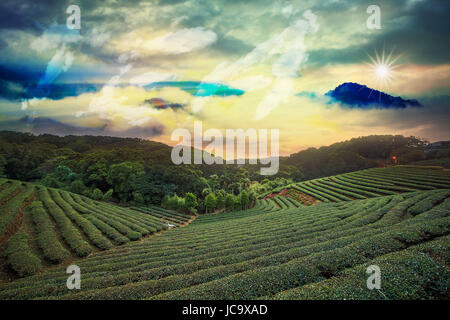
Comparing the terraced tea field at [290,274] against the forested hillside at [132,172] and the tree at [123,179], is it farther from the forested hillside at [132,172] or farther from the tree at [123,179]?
the tree at [123,179]

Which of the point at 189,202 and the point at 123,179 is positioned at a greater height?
the point at 123,179

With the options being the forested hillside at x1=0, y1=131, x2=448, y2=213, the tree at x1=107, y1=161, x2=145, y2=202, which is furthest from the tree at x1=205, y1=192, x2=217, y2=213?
the tree at x1=107, y1=161, x2=145, y2=202

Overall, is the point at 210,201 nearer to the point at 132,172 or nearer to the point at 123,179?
the point at 132,172

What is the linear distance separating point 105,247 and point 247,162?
304ft

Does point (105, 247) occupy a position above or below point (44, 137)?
below

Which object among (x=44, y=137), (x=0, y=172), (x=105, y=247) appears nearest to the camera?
(x=105, y=247)

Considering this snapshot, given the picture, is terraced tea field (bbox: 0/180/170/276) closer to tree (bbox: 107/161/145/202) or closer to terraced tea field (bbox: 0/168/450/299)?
terraced tea field (bbox: 0/168/450/299)

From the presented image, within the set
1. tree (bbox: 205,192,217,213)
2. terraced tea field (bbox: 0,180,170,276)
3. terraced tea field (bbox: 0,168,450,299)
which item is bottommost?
tree (bbox: 205,192,217,213)

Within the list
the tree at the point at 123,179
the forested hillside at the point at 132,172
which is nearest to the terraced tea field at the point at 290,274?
the forested hillside at the point at 132,172

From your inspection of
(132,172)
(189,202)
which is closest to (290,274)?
(189,202)

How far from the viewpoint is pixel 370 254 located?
304 inches
